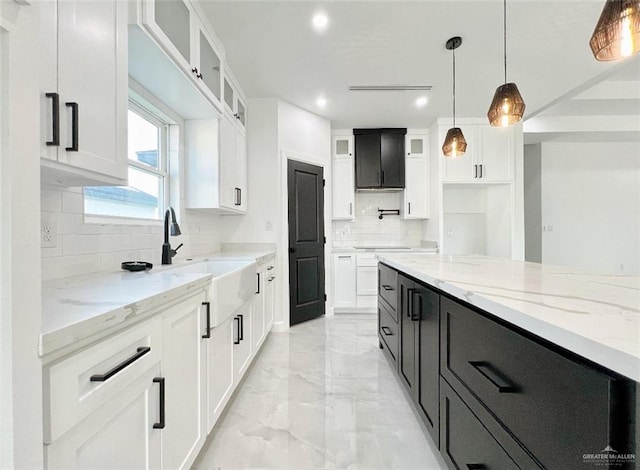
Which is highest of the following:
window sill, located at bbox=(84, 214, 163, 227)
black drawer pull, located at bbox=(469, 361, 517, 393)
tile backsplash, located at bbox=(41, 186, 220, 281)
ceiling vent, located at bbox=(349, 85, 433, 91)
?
ceiling vent, located at bbox=(349, 85, 433, 91)

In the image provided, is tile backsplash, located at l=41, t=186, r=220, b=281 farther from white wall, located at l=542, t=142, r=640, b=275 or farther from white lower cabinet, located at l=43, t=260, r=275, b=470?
white wall, located at l=542, t=142, r=640, b=275

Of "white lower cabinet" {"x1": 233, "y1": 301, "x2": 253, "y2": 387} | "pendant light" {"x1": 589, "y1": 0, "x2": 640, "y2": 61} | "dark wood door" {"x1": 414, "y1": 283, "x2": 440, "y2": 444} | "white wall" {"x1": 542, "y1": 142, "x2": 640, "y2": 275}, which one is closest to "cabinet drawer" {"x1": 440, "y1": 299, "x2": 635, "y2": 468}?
"dark wood door" {"x1": 414, "y1": 283, "x2": 440, "y2": 444}

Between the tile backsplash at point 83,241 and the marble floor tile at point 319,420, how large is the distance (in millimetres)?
1111

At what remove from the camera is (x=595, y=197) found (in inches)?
234

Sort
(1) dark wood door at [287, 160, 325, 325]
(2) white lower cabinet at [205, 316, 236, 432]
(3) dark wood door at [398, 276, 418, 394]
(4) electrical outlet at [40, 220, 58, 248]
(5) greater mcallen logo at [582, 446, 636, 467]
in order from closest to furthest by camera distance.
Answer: (5) greater mcallen logo at [582, 446, 636, 467], (4) electrical outlet at [40, 220, 58, 248], (2) white lower cabinet at [205, 316, 236, 432], (3) dark wood door at [398, 276, 418, 394], (1) dark wood door at [287, 160, 325, 325]

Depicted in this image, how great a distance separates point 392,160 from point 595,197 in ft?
14.5

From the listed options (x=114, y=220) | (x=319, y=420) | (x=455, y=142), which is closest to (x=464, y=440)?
(x=319, y=420)

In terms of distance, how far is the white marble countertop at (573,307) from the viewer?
1.77 feet

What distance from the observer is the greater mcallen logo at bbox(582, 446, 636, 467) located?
1.73 ft

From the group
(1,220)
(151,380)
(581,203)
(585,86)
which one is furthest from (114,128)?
(581,203)

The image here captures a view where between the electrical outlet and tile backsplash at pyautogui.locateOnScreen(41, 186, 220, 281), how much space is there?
0.04ft

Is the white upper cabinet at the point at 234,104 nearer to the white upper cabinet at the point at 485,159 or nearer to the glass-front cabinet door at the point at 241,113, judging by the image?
the glass-front cabinet door at the point at 241,113

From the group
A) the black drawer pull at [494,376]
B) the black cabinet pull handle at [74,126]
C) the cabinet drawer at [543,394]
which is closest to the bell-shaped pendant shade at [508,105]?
the cabinet drawer at [543,394]

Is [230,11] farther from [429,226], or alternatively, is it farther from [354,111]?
[429,226]
